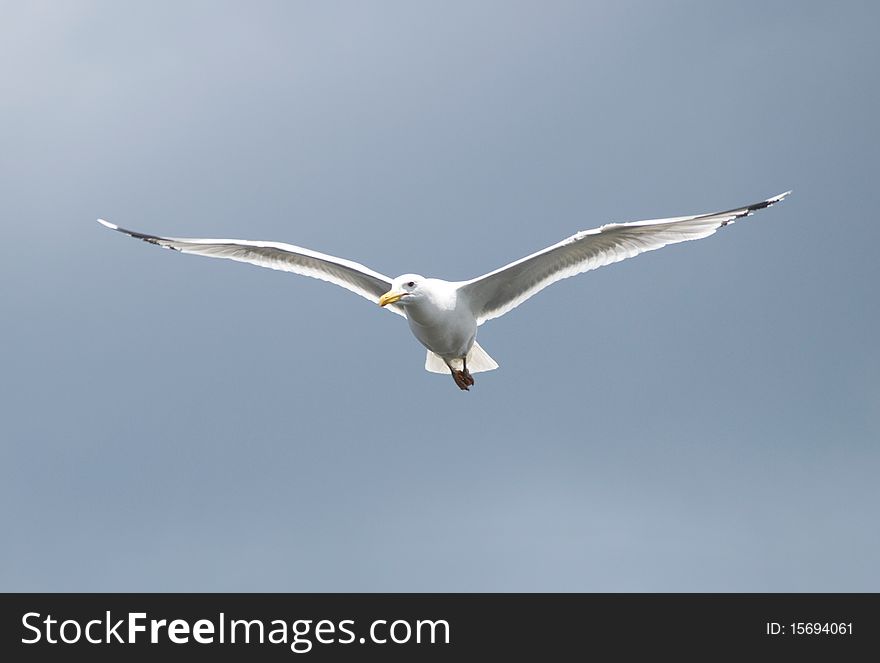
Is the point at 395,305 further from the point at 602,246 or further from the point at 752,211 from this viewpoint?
the point at 752,211

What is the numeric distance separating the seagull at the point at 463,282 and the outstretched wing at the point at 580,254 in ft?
0.04

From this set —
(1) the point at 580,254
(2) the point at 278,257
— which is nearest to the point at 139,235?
(2) the point at 278,257

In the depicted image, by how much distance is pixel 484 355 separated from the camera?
1633cm

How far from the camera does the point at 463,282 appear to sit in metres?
15.2

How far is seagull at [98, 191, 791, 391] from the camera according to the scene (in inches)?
573

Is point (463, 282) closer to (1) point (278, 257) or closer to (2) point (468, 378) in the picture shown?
(2) point (468, 378)

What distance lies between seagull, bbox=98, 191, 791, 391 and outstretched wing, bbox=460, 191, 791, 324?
12 mm

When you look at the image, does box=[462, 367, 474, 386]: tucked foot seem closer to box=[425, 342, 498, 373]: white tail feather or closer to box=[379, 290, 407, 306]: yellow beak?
box=[425, 342, 498, 373]: white tail feather

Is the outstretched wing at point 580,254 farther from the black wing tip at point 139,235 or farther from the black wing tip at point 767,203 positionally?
the black wing tip at point 139,235

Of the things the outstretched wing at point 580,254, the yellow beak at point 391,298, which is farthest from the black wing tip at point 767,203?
the yellow beak at point 391,298

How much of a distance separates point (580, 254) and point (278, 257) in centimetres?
432

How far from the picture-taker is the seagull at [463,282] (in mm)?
14547

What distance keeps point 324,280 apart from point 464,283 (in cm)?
249
